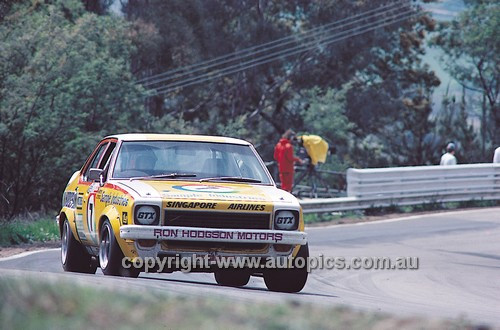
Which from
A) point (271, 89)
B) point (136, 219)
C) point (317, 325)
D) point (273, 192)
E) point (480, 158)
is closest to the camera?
point (317, 325)

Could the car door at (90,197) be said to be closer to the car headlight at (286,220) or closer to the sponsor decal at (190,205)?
the sponsor decal at (190,205)

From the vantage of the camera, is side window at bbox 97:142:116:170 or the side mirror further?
side window at bbox 97:142:116:170

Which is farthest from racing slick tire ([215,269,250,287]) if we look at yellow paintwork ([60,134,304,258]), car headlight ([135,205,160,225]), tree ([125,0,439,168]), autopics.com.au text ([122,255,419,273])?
tree ([125,0,439,168])

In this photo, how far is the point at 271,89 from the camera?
57.8m

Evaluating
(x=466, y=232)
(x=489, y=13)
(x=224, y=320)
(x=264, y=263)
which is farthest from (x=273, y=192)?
(x=489, y=13)

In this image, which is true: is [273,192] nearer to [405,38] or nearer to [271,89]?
[271,89]

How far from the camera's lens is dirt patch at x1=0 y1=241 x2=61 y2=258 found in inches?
612

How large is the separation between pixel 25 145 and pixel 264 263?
16.7 m

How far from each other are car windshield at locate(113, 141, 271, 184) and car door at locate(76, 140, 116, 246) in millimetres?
360

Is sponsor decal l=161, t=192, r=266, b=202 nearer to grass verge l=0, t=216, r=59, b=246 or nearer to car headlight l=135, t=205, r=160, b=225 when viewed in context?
car headlight l=135, t=205, r=160, b=225

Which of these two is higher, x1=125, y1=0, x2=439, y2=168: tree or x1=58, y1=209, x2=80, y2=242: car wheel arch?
x1=125, y1=0, x2=439, y2=168: tree

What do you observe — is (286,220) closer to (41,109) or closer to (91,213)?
(91,213)

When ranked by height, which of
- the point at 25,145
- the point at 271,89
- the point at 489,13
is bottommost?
the point at 25,145

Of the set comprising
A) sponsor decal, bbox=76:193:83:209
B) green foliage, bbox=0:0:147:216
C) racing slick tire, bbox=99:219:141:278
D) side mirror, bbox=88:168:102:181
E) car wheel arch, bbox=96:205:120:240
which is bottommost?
racing slick tire, bbox=99:219:141:278
